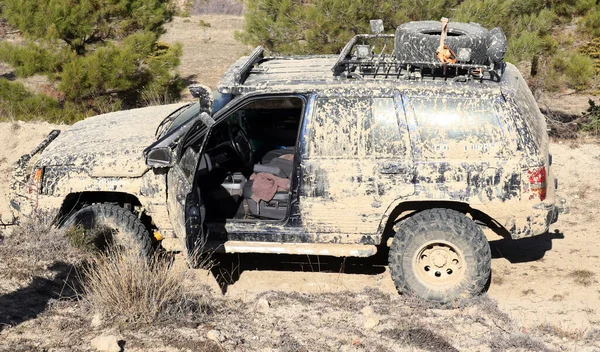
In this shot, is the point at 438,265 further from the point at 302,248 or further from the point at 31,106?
the point at 31,106

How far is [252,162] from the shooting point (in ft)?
22.7

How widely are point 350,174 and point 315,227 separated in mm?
518

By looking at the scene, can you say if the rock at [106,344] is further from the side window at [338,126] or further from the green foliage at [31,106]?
the green foliage at [31,106]

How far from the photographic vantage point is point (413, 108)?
5.70 metres

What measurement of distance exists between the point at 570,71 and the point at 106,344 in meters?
8.53

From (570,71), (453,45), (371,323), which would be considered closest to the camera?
(371,323)

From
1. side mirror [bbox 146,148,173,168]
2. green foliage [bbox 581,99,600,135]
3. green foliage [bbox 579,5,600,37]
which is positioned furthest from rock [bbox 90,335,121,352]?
green foliage [bbox 579,5,600,37]

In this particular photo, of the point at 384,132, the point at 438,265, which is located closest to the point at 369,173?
the point at 384,132

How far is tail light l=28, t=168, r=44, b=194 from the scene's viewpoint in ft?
20.1

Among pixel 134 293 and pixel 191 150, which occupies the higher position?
pixel 191 150

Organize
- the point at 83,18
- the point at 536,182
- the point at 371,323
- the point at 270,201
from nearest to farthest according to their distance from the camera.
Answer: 1. the point at 371,323
2. the point at 536,182
3. the point at 270,201
4. the point at 83,18

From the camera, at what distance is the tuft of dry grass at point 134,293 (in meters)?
5.27

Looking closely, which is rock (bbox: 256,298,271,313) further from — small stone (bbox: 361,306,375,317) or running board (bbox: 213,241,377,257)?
small stone (bbox: 361,306,375,317)

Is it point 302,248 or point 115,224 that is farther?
point 115,224
